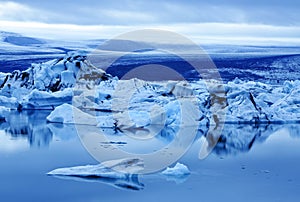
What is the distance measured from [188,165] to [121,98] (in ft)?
12.3

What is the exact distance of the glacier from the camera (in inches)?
296

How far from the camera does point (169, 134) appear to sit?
22.4 ft

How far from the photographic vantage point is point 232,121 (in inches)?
296

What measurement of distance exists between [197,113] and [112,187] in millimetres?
3160

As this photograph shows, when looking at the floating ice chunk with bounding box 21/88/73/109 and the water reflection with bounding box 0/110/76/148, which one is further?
the floating ice chunk with bounding box 21/88/73/109

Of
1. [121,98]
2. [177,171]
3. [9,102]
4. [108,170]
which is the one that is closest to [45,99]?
[9,102]

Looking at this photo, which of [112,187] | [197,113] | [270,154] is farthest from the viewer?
[197,113]

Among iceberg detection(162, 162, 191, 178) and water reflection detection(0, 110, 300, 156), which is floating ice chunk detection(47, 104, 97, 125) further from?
iceberg detection(162, 162, 191, 178)

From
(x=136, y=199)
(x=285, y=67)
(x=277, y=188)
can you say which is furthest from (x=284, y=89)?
(x=285, y=67)

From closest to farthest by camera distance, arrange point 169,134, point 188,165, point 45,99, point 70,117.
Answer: point 188,165, point 169,134, point 70,117, point 45,99

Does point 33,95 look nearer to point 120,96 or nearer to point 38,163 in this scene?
point 120,96

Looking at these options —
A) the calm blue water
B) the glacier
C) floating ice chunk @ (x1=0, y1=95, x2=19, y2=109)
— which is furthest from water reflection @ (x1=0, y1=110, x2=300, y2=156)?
floating ice chunk @ (x1=0, y1=95, x2=19, y2=109)

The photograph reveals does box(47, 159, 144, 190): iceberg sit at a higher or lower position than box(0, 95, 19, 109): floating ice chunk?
higher

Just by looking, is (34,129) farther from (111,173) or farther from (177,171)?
(177,171)
